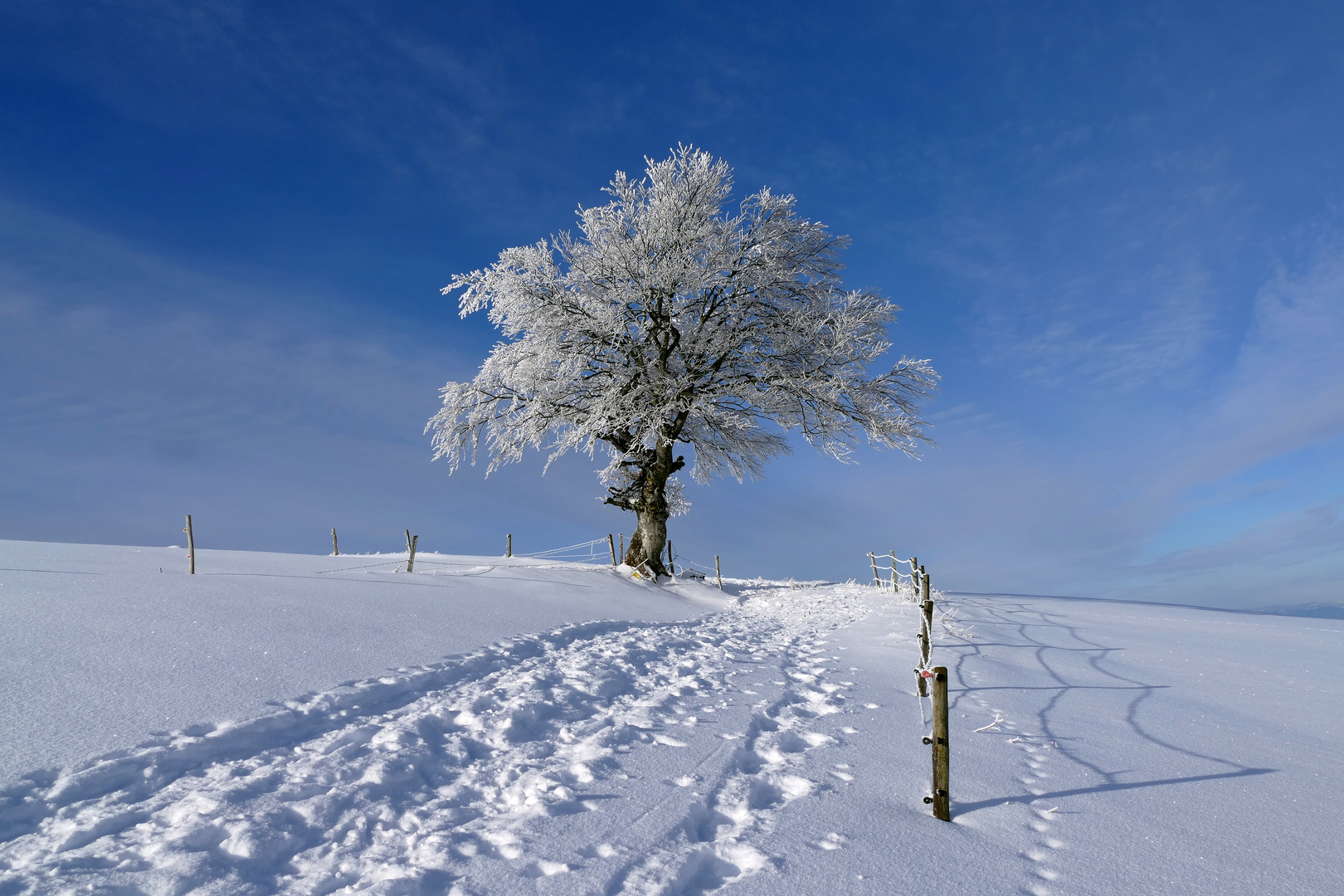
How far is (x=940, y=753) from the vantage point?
4.03m

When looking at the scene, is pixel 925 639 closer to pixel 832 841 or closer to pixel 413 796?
pixel 832 841

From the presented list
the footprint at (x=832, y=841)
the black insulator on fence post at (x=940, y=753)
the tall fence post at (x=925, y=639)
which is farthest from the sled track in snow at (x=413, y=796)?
the tall fence post at (x=925, y=639)

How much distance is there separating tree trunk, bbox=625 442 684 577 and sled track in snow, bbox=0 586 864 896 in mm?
9735

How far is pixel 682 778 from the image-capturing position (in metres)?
4.22

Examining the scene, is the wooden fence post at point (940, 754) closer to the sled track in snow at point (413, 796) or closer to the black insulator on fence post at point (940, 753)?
the black insulator on fence post at point (940, 753)

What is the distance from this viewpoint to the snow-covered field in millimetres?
3213

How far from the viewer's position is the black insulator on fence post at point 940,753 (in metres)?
3.93

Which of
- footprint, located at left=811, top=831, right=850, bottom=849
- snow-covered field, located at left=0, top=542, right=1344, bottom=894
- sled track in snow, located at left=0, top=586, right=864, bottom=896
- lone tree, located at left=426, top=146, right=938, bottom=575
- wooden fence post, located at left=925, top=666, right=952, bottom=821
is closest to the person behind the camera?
sled track in snow, located at left=0, top=586, right=864, bottom=896

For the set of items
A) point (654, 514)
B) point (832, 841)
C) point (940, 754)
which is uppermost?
point (654, 514)

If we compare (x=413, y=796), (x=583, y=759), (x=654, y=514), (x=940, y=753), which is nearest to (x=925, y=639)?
(x=940, y=753)

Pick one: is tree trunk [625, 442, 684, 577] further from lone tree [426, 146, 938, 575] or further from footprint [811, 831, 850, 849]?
footprint [811, 831, 850, 849]

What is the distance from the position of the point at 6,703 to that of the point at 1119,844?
23.7ft

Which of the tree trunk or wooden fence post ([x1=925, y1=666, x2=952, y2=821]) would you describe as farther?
the tree trunk

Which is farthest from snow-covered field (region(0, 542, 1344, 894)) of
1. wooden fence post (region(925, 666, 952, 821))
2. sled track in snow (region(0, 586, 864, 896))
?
wooden fence post (region(925, 666, 952, 821))
